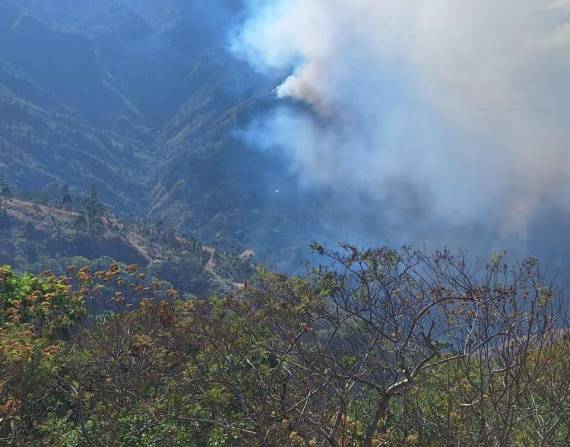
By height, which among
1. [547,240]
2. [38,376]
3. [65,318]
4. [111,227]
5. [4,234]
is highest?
[547,240]

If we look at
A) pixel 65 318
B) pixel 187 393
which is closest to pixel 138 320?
pixel 65 318

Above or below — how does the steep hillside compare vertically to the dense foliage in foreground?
above

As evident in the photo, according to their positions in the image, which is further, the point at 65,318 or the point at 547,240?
the point at 547,240

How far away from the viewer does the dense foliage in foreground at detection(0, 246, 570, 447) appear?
8016 millimetres

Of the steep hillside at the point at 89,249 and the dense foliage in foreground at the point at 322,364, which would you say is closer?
the dense foliage in foreground at the point at 322,364

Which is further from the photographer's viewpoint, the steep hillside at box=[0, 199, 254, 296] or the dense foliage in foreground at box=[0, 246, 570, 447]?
the steep hillside at box=[0, 199, 254, 296]

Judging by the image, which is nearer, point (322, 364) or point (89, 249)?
point (322, 364)

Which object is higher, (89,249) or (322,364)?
(89,249)

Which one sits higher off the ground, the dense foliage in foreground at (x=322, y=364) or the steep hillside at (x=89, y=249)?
the steep hillside at (x=89, y=249)

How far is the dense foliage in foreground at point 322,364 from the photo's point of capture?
8.02m

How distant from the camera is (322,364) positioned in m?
9.10

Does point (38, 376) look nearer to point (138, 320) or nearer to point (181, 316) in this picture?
point (181, 316)

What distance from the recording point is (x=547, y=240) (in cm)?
19350

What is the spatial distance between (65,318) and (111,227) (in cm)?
12629
